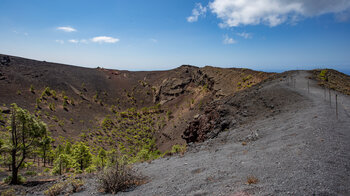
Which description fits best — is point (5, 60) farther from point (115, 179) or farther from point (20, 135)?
point (115, 179)

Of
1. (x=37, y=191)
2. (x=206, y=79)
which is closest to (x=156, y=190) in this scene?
(x=37, y=191)

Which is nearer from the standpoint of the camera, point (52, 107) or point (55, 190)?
point (55, 190)

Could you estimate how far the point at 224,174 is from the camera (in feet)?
18.6

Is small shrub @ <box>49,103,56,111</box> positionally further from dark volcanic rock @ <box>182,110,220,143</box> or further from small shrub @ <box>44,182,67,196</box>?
small shrub @ <box>44,182,67,196</box>

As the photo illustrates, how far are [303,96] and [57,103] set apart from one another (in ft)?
190

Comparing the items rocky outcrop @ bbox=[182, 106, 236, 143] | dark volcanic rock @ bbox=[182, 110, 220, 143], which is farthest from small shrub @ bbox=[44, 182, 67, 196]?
dark volcanic rock @ bbox=[182, 110, 220, 143]

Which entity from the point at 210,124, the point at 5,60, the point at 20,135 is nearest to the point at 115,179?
the point at 20,135

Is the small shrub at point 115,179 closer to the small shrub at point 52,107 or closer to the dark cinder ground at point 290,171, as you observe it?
the dark cinder ground at point 290,171

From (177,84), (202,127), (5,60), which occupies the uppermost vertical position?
(5,60)

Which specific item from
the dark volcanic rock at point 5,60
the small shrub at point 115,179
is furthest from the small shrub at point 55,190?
the dark volcanic rock at point 5,60

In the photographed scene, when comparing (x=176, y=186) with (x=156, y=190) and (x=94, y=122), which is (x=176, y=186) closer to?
(x=156, y=190)

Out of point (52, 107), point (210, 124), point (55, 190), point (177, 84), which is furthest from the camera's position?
point (177, 84)

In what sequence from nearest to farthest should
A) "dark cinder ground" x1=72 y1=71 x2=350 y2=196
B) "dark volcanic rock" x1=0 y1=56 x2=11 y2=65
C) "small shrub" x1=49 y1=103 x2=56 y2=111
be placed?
"dark cinder ground" x1=72 y1=71 x2=350 y2=196 → "small shrub" x1=49 y1=103 x2=56 y2=111 → "dark volcanic rock" x1=0 y1=56 x2=11 y2=65

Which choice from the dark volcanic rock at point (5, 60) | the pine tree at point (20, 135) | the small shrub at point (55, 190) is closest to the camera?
the small shrub at point (55, 190)
